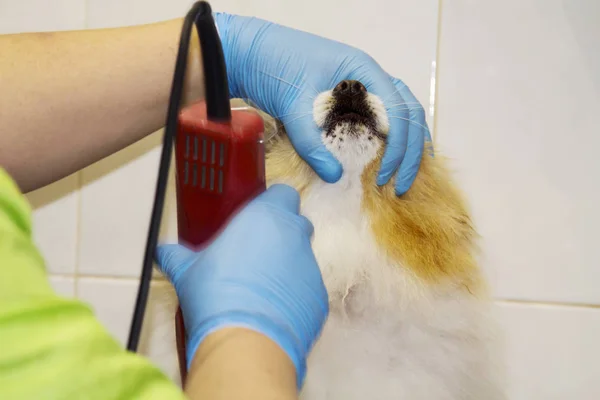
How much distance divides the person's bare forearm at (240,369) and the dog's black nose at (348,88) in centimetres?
42

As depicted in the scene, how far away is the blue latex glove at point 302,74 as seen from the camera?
0.83m

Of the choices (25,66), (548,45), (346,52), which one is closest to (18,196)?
(25,66)

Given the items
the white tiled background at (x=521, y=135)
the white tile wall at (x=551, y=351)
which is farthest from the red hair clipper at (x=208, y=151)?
the white tile wall at (x=551, y=351)

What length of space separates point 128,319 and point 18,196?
75 cm

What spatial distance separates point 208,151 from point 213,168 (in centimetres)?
2

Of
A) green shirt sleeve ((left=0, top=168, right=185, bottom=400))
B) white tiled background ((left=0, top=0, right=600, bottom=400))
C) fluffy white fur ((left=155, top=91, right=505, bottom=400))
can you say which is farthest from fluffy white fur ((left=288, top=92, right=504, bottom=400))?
green shirt sleeve ((left=0, top=168, right=185, bottom=400))

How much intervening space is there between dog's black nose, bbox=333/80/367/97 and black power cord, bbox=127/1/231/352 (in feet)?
0.79

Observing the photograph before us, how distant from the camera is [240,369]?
17.9 inches

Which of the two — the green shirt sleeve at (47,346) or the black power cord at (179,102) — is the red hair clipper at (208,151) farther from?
the green shirt sleeve at (47,346)

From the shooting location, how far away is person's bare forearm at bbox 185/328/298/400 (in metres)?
0.44

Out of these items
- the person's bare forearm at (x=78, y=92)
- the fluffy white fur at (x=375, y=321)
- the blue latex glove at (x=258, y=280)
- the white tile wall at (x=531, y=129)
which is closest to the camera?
the blue latex glove at (x=258, y=280)

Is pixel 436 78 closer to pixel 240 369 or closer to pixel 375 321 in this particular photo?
pixel 375 321

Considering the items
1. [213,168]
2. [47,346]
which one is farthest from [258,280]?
[47,346]

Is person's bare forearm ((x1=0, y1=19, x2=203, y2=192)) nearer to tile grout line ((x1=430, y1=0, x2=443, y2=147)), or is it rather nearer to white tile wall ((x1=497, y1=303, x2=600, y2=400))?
tile grout line ((x1=430, y1=0, x2=443, y2=147))
